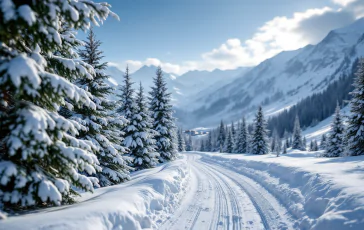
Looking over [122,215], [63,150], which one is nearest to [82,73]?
[63,150]

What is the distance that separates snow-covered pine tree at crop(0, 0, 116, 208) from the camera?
3.82 meters

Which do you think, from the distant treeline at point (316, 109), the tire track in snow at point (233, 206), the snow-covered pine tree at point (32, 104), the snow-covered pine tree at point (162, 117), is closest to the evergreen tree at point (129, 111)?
the snow-covered pine tree at point (162, 117)

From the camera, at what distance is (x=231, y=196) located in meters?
11.0

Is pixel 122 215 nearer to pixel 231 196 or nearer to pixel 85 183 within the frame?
pixel 85 183

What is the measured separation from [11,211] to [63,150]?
71.6 inches

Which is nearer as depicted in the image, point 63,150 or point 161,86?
point 63,150

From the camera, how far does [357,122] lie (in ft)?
66.1

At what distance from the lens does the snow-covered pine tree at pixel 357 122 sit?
19.8 m

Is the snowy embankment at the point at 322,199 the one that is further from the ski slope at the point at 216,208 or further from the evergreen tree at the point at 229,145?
the evergreen tree at the point at 229,145

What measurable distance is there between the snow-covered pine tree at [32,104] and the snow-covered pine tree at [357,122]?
24024mm

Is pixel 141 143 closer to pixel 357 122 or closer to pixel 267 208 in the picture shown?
pixel 267 208

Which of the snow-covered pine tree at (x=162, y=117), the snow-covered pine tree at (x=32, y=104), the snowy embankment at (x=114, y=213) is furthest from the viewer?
the snow-covered pine tree at (x=162, y=117)

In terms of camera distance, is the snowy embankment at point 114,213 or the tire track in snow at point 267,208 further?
the tire track in snow at point 267,208

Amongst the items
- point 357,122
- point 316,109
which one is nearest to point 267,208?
point 357,122
